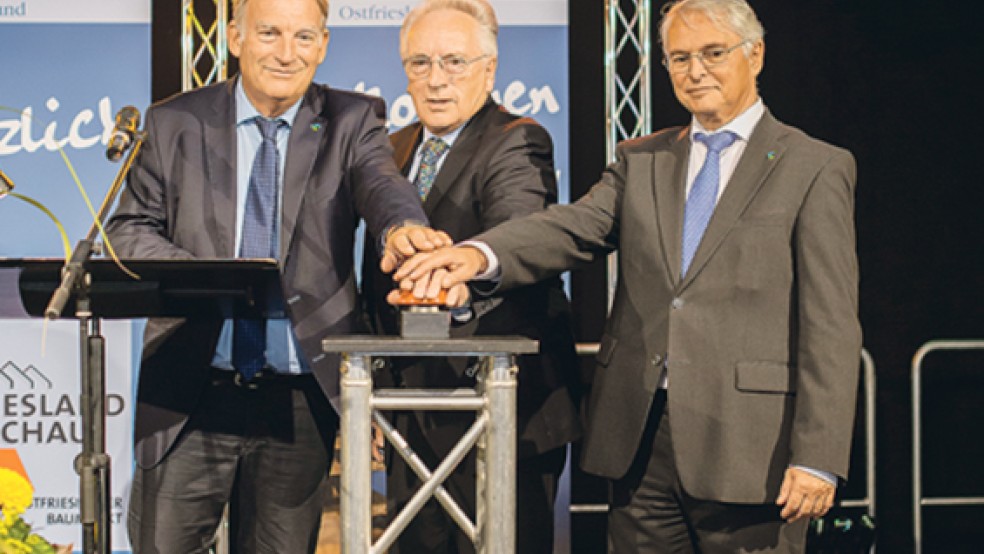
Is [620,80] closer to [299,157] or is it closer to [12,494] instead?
[299,157]

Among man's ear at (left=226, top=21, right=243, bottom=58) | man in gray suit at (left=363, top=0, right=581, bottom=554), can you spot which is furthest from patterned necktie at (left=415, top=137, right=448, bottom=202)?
man's ear at (left=226, top=21, right=243, bottom=58)

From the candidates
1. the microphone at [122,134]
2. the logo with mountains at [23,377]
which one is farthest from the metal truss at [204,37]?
the microphone at [122,134]

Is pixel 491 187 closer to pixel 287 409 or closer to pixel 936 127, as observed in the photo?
pixel 287 409

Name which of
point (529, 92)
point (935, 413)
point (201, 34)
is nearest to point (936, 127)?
point (935, 413)

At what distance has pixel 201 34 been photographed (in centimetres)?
443

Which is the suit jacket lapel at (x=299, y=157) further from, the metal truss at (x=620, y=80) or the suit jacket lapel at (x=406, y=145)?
the metal truss at (x=620, y=80)

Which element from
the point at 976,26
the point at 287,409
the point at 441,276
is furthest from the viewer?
the point at 976,26

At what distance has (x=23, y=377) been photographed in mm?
4480

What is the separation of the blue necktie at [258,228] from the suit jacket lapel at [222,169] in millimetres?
41

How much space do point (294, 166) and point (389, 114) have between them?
5.54 ft

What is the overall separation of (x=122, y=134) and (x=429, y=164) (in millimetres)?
929

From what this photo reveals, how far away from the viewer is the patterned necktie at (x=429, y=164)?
3.11 meters

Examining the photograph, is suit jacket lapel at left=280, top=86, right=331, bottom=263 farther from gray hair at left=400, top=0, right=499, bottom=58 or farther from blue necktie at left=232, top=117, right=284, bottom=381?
gray hair at left=400, top=0, right=499, bottom=58

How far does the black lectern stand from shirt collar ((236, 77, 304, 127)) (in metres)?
0.67
